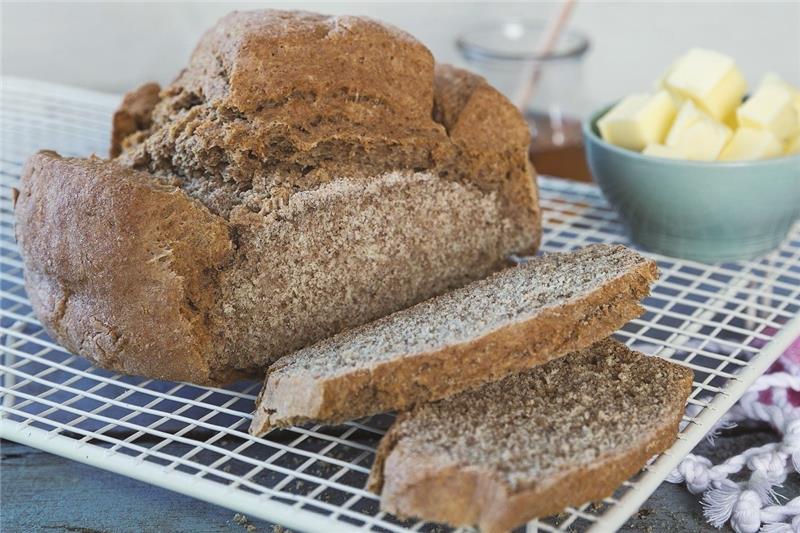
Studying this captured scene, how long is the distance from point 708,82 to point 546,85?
118 cm

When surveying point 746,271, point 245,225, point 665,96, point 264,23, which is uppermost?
point 264,23

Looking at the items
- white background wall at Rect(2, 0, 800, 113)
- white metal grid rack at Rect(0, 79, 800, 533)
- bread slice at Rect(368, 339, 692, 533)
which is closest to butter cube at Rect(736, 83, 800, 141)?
white metal grid rack at Rect(0, 79, 800, 533)

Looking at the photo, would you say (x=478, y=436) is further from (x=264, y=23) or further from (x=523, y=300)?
(x=264, y=23)

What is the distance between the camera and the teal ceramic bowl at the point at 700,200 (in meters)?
2.21

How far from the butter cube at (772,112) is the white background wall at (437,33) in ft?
5.35

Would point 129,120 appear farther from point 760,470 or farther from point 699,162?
point 760,470

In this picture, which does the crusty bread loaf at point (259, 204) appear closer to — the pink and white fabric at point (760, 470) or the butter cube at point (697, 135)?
the butter cube at point (697, 135)

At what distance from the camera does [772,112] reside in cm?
223

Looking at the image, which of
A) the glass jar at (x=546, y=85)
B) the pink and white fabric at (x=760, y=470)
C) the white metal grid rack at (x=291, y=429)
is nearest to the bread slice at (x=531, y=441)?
the white metal grid rack at (x=291, y=429)

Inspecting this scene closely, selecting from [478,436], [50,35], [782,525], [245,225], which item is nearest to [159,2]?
[50,35]

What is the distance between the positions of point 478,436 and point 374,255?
21.9 inches

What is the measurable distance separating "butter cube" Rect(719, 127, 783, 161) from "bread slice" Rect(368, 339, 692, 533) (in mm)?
769

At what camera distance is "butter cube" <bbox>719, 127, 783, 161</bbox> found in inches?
87.0

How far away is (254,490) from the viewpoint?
60.6 inches
